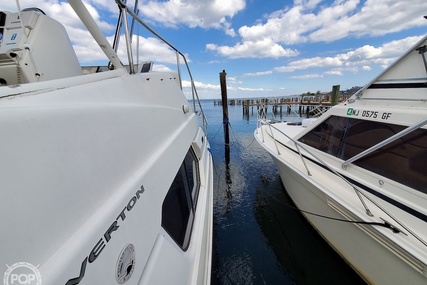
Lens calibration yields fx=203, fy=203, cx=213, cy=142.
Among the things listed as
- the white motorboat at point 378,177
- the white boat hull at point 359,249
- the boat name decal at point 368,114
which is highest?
the boat name decal at point 368,114

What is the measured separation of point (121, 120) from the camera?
3.95 ft

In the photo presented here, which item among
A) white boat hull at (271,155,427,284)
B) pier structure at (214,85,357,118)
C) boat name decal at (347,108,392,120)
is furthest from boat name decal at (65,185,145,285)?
pier structure at (214,85,357,118)

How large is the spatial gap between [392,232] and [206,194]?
6.83 ft

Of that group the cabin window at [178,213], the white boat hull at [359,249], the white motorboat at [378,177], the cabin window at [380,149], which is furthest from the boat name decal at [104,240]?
the cabin window at [380,149]

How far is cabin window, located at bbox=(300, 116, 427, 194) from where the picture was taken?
2.33 m

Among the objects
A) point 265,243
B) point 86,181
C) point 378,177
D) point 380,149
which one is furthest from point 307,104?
point 86,181

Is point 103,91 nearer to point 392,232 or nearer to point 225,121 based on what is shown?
point 392,232

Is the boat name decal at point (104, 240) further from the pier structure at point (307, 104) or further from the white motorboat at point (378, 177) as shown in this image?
the pier structure at point (307, 104)

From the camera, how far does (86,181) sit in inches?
32.9

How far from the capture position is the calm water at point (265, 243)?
3.30 meters

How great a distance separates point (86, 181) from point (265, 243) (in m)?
4.06

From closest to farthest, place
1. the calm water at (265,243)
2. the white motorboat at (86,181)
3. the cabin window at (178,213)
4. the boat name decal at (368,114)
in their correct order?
the white motorboat at (86,181) → the cabin window at (178,213) → the boat name decal at (368,114) → the calm water at (265,243)

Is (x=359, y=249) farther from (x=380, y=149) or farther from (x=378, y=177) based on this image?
(x=380, y=149)

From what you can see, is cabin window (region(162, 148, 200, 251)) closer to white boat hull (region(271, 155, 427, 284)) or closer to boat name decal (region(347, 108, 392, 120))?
white boat hull (region(271, 155, 427, 284))
